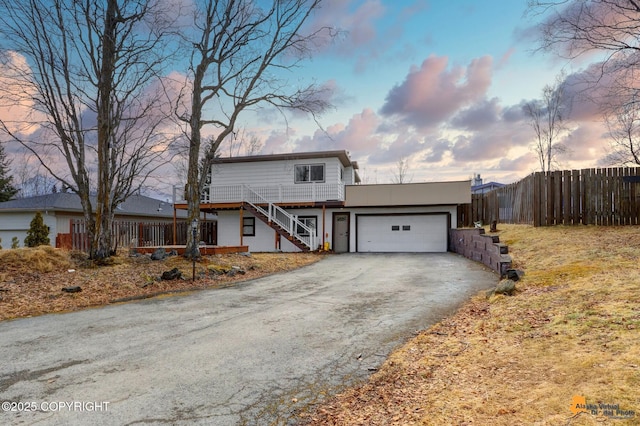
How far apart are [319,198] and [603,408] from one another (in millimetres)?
18648

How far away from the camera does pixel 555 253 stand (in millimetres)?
9438

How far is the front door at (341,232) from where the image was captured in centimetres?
2194

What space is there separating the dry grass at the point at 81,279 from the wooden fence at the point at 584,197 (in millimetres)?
10055

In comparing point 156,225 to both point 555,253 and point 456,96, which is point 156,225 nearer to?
point 456,96

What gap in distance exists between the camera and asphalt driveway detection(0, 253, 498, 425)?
11.0 feet

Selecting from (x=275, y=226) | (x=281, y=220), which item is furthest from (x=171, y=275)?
(x=281, y=220)

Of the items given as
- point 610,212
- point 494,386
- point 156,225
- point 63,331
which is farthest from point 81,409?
point 156,225

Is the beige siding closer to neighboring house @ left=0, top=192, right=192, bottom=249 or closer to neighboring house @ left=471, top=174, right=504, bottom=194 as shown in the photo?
neighboring house @ left=0, top=192, right=192, bottom=249

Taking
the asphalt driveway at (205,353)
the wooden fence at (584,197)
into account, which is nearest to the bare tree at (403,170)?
the wooden fence at (584,197)

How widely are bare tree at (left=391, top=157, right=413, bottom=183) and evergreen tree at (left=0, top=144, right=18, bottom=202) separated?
1584 inches

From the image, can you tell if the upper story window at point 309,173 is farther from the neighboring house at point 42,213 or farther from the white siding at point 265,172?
the neighboring house at point 42,213

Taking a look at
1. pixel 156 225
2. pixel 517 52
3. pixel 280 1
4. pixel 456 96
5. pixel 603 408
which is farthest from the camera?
pixel 156 225

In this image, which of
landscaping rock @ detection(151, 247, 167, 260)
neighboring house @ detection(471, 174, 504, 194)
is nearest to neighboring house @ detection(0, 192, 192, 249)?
landscaping rock @ detection(151, 247, 167, 260)

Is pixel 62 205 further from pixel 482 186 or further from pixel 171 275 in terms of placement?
pixel 482 186
